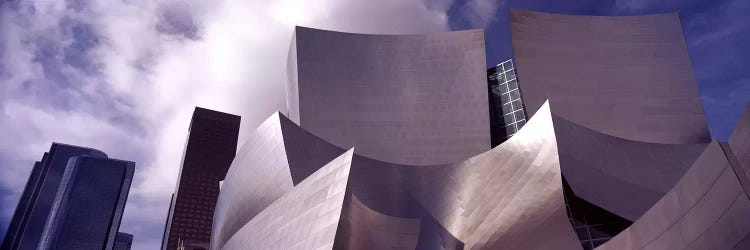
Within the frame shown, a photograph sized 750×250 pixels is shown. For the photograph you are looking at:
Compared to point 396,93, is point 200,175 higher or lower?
higher

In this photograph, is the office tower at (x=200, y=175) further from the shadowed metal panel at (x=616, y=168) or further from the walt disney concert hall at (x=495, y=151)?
the shadowed metal panel at (x=616, y=168)

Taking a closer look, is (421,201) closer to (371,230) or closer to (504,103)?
(371,230)

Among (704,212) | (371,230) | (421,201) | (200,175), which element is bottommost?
(704,212)

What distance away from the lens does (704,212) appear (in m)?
5.66

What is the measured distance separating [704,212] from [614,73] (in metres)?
19.0

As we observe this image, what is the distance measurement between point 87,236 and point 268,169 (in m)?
133

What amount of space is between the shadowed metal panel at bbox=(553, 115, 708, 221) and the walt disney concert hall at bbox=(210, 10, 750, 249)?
0.05m

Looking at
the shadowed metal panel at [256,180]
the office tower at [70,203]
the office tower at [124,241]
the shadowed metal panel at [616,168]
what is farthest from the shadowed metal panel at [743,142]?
the office tower at [124,241]

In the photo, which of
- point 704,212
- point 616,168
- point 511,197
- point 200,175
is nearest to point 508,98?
point 616,168

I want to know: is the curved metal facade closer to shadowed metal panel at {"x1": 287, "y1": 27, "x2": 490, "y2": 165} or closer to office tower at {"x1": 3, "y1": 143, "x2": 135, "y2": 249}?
shadowed metal panel at {"x1": 287, "y1": 27, "x2": 490, "y2": 165}

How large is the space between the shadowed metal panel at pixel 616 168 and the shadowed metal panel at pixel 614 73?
7.34 m

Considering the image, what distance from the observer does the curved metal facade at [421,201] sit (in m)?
10.2

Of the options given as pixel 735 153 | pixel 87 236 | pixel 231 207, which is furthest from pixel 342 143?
pixel 87 236

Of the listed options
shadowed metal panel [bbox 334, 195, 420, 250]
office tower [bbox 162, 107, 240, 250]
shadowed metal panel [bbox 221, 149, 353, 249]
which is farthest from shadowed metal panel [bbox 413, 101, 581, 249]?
office tower [bbox 162, 107, 240, 250]
